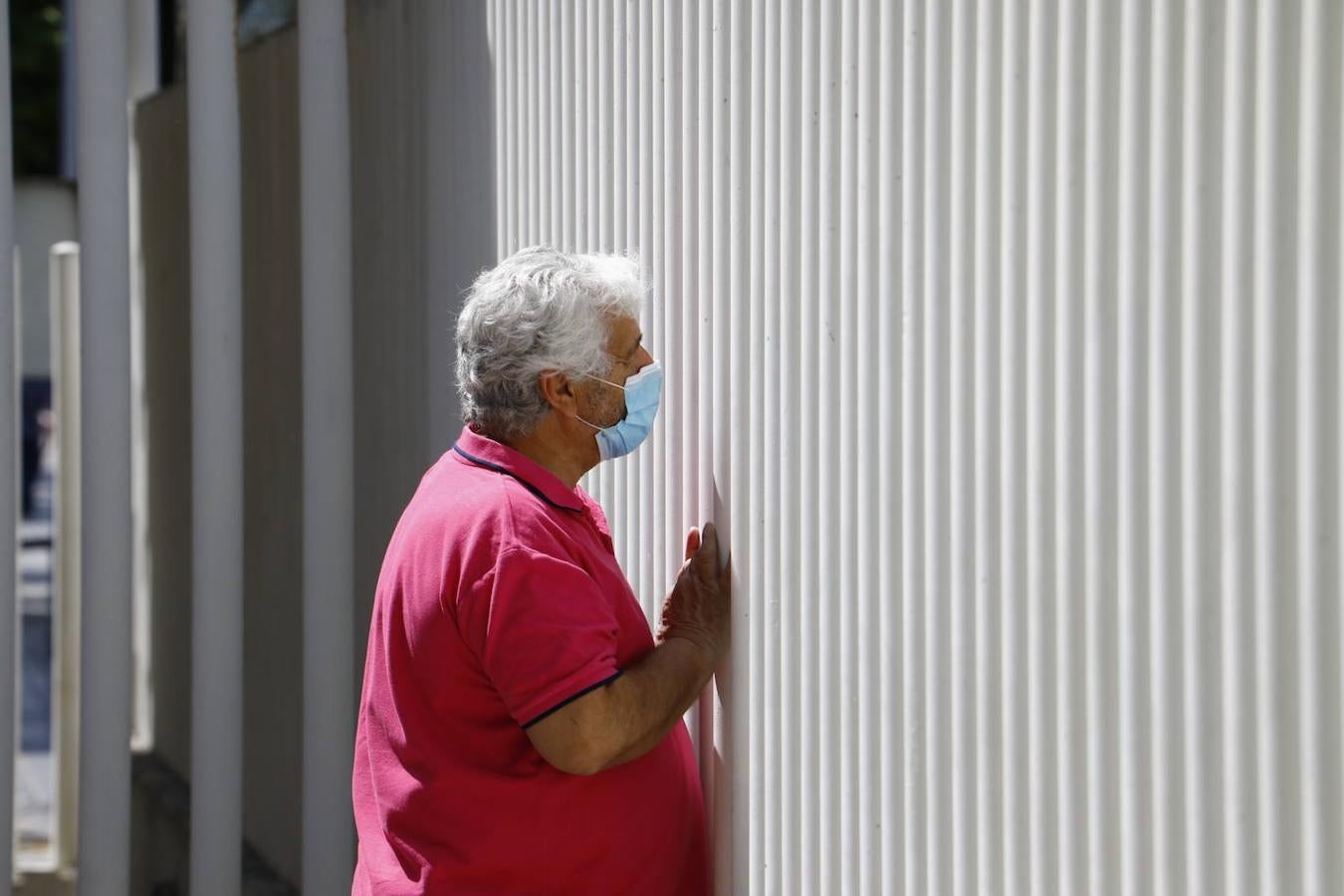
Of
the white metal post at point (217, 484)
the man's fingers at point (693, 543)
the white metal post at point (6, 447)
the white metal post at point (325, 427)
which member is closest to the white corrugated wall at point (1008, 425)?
the man's fingers at point (693, 543)

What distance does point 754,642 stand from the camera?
2.62 m

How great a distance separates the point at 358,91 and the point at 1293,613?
3660 mm

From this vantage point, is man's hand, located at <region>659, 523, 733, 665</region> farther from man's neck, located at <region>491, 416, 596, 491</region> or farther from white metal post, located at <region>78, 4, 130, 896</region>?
white metal post, located at <region>78, 4, 130, 896</region>

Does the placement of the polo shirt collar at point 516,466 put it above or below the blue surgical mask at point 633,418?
below

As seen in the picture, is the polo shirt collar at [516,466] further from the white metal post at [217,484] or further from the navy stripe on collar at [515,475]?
the white metal post at [217,484]

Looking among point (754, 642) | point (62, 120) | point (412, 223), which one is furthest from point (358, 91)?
point (62, 120)

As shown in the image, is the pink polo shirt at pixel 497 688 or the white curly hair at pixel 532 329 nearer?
the pink polo shirt at pixel 497 688

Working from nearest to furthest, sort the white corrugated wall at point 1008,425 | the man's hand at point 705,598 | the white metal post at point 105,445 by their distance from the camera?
the white corrugated wall at point 1008,425 < the man's hand at point 705,598 < the white metal post at point 105,445

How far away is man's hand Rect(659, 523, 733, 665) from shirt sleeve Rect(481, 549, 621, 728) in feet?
1.37

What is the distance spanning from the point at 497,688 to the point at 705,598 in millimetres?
537

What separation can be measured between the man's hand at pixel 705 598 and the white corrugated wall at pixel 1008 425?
5 cm

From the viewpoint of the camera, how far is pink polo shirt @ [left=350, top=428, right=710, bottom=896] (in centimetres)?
224

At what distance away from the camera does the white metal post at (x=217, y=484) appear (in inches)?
169

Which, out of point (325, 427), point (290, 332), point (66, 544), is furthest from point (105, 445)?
point (66, 544)
